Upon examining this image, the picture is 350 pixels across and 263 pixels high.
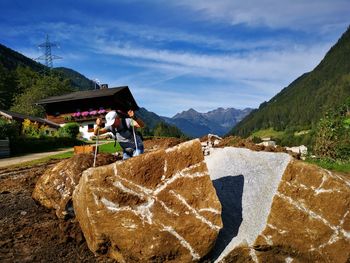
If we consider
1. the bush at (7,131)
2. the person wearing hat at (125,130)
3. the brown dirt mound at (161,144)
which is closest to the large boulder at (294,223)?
the person wearing hat at (125,130)

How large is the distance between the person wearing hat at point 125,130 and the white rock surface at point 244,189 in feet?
6.04

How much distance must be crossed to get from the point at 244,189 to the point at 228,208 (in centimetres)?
61

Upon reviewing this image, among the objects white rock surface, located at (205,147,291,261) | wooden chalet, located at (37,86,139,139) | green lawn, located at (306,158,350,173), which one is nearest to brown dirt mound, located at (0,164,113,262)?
white rock surface, located at (205,147,291,261)

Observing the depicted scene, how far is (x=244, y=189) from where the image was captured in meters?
8.61

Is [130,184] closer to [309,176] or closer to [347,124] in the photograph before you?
[309,176]

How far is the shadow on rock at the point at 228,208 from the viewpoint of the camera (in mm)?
7445

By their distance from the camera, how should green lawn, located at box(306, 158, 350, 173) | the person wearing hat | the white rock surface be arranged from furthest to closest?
green lawn, located at box(306, 158, 350, 173)
the person wearing hat
the white rock surface

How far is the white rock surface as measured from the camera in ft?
24.8

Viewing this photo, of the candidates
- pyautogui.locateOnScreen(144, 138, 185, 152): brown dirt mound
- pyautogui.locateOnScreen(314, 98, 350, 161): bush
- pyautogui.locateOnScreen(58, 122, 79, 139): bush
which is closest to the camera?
pyautogui.locateOnScreen(314, 98, 350, 161): bush

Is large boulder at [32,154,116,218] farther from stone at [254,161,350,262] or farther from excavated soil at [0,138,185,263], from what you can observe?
stone at [254,161,350,262]

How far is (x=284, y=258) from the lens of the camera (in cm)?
742

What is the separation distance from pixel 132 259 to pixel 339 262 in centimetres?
347

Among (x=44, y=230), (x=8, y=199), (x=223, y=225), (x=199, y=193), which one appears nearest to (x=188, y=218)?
(x=199, y=193)

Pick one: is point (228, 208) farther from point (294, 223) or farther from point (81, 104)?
point (81, 104)
